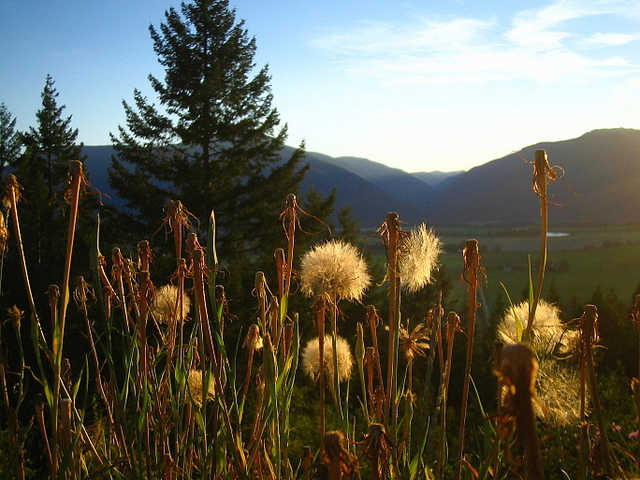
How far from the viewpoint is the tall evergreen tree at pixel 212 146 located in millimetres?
22844

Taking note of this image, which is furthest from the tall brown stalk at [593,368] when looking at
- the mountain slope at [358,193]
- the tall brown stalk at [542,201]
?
the mountain slope at [358,193]

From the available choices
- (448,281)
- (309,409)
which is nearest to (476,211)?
(448,281)

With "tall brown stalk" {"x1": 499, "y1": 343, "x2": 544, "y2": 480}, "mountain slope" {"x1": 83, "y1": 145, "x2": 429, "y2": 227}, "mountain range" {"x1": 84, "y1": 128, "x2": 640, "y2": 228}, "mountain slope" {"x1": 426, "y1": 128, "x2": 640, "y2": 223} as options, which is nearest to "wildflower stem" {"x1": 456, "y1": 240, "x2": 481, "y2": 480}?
"tall brown stalk" {"x1": 499, "y1": 343, "x2": 544, "y2": 480}

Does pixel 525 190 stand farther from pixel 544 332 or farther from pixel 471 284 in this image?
pixel 471 284

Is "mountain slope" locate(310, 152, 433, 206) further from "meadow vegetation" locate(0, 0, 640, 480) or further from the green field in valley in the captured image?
"meadow vegetation" locate(0, 0, 640, 480)

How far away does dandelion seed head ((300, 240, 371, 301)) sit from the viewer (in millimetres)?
1786

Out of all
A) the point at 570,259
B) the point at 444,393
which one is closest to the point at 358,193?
the point at 570,259

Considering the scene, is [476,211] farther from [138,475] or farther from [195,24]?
[138,475]

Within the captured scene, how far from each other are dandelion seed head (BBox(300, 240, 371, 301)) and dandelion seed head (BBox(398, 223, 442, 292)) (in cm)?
18

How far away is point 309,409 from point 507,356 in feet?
43.3

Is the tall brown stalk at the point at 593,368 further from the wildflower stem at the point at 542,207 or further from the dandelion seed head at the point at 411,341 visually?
the dandelion seed head at the point at 411,341

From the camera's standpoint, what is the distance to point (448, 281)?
28.1 meters

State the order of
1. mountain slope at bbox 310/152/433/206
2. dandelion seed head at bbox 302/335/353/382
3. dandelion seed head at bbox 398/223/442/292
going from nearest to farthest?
dandelion seed head at bbox 398/223/442/292 < dandelion seed head at bbox 302/335/353/382 < mountain slope at bbox 310/152/433/206

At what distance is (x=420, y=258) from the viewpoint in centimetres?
171
